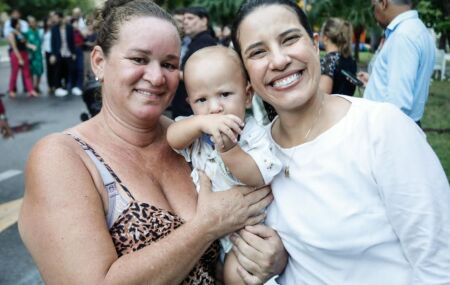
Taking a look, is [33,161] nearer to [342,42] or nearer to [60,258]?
[60,258]

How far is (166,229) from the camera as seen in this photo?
6.31ft

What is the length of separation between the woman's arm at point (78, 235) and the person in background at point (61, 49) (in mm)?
13267

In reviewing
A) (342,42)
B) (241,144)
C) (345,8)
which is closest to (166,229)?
(241,144)

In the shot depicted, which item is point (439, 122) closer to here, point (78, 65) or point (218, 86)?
point (218, 86)

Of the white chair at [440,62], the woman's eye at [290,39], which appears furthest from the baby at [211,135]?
the white chair at [440,62]

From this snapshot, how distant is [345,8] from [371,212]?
71.2 feet

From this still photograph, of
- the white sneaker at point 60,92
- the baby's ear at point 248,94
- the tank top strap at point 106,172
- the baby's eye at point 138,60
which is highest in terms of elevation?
the baby's eye at point 138,60

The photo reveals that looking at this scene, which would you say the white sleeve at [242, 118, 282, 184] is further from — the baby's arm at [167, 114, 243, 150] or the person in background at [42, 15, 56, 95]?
the person in background at [42, 15, 56, 95]

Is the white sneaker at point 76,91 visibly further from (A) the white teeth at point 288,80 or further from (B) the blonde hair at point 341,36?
(A) the white teeth at point 288,80

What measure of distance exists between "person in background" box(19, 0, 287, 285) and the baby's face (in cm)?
12

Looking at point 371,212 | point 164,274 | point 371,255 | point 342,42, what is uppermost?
point 371,212

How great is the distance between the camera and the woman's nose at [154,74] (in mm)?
2061

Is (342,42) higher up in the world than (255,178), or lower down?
lower down

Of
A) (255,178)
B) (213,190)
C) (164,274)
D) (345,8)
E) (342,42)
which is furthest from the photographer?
(345,8)
